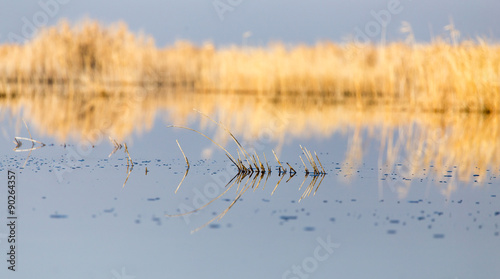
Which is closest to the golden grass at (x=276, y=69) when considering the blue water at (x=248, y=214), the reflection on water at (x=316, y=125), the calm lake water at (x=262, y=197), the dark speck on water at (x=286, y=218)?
the reflection on water at (x=316, y=125)

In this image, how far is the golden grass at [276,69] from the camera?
12070 millimetres

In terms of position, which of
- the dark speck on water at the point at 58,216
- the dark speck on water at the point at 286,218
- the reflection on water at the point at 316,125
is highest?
the reflection on water at the point at 316,125

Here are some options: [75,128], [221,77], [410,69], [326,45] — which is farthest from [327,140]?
[326,45]

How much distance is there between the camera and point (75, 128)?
928 cm

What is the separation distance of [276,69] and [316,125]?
5.88 metres

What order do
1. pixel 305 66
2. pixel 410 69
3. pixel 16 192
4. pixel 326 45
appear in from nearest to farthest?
pixel 16 192
pixel 410 69
pixel 305 66
pixel 326 45

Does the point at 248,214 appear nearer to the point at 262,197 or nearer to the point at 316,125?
the point at 262,197

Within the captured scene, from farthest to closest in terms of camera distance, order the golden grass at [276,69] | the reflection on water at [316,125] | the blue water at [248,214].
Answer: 1. the golden grass at [276,69]
2. the reflection on water at [316,125]
3. the blue water at [248,214]

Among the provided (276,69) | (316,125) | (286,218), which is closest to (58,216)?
(286,218)

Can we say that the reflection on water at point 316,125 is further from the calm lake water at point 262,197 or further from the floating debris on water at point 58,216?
the floating debris on water at point 58,216

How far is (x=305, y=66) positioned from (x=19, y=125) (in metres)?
8.02

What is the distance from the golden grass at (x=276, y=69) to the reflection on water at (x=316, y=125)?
2.00ft

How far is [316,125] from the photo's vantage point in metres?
10.4

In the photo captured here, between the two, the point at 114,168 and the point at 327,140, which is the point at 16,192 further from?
the point at 327,140
